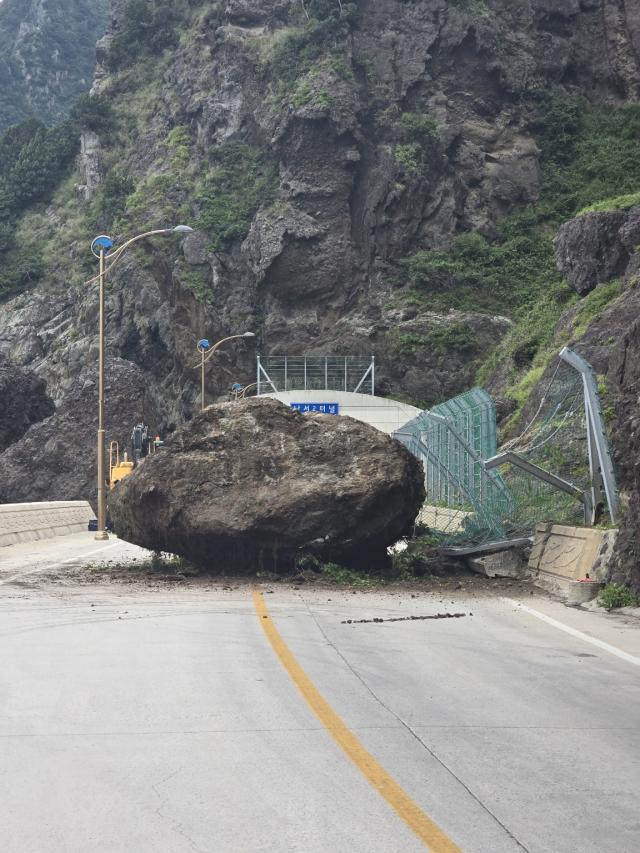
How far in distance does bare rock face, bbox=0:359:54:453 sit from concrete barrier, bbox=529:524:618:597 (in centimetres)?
4812

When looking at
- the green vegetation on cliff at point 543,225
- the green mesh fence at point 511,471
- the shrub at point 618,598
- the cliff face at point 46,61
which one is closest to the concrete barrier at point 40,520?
the green mesh fence at point 511,471

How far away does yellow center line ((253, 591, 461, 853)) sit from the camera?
5201mm

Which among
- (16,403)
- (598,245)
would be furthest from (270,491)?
(16,403)

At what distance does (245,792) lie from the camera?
5.84 metres

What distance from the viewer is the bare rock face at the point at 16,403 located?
62.3 metres

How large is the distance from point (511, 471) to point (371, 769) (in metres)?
15.2

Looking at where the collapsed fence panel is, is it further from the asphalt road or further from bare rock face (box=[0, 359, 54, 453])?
bare rock face (box=[0, 359, 54, 453])

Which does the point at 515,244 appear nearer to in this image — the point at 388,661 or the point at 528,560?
the point at 528,560

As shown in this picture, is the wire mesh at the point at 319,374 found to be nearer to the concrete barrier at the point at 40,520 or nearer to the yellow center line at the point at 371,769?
the concrete barrier at the point at 40,520

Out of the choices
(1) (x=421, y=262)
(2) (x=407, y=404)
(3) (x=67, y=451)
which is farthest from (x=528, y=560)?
(1) (x=421, y=262)

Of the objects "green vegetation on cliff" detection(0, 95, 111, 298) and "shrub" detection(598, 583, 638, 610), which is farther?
"green vegetation on cliff" detection(0, 95, 111, 298)

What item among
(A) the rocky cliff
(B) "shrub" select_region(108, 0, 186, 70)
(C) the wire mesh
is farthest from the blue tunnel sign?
(B) "shrub" select_region(108, 0, 186, 70)

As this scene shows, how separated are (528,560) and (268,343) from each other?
6345 centimetres

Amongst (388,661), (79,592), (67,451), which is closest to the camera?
(388,661)
